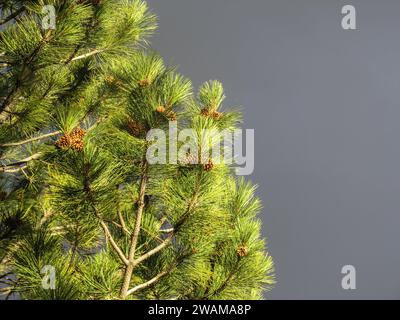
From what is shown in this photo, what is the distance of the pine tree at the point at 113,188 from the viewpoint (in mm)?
4023

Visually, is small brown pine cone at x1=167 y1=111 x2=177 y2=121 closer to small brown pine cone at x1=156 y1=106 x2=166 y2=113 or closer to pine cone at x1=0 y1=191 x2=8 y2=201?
small brown pine cone at x1=156 y1=106 x2=166 y2=113

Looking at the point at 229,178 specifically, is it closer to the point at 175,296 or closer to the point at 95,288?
the point at 175,296

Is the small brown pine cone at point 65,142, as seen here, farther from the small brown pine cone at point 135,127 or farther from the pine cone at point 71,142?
the small brown pine cone at point 135,127

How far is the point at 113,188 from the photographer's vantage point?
164 inches

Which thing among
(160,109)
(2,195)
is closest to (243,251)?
(160,109)

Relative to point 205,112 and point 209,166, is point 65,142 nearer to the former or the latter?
point 209,166

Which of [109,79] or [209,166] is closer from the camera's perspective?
[209,166]

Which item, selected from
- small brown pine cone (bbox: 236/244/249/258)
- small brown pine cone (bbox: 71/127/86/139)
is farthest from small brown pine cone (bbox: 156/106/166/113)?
small brown pine cone (bbox: 236/244/249/258)

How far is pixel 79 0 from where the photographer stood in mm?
5621

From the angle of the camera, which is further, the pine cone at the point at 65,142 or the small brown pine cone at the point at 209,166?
the small brown pine cone at the point at 209,166

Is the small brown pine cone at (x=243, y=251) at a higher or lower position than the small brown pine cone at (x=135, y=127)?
lower

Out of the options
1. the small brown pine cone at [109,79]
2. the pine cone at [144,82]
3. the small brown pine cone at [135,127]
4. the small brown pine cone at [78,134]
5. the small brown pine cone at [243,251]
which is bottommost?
the small brown pine cone at [243,251]

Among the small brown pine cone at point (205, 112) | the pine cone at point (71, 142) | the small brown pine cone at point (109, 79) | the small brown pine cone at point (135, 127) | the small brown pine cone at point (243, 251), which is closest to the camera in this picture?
the pine cone at point (71, 142)

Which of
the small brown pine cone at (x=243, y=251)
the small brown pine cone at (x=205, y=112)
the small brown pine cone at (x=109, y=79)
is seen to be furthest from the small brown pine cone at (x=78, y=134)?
the small brown pine cone at (x=109, y=79)
